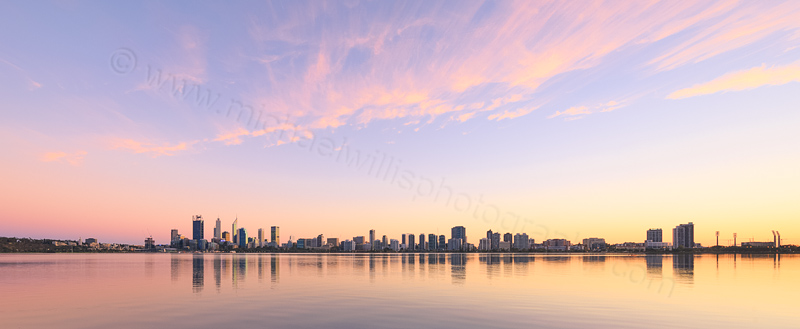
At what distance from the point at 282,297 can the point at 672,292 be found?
147ft

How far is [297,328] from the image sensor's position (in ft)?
104

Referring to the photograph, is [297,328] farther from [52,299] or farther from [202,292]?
[52,299]

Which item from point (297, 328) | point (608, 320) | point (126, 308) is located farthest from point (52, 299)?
point (608, 320)

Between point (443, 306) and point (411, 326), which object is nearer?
point (411, 326)

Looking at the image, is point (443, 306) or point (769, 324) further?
point (443, 306)

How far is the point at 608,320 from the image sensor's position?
118ft

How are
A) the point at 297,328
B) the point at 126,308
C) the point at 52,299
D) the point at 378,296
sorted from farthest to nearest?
the point at 378,296 → the point at 52,299 → the point at 126,308 → the point at 297,328

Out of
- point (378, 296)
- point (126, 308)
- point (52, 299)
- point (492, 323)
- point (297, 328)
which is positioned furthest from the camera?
point (378, 296)

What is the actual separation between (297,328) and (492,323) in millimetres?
13768

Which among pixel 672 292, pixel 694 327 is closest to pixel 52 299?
pixel 694 327

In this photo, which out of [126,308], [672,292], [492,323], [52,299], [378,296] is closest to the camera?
[492,323]

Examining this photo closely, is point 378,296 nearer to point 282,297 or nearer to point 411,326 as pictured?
point 282,297

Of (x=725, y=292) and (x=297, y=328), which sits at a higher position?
(x=297, y=328)

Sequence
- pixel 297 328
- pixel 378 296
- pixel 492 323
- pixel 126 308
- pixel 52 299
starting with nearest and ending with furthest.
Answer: pixel 297 328 < pixel 492 323 < pixel 126 308 < pixel 52 299 < pixel 378 296
